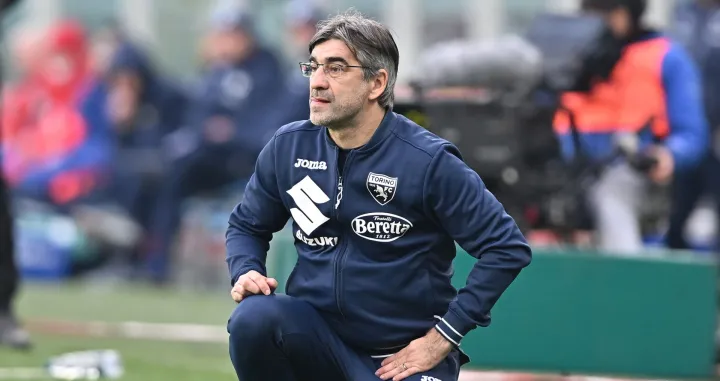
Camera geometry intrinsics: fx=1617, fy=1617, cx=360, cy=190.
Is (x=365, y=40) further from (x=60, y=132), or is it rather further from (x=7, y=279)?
(x=60, y=132)

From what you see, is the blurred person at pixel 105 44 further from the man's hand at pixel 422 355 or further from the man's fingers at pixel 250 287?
the man's hand at pixel 422 355

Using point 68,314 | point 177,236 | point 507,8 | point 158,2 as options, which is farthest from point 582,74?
point 158,2

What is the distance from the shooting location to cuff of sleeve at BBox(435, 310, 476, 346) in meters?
4.77

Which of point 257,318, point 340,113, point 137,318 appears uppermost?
point 340,113

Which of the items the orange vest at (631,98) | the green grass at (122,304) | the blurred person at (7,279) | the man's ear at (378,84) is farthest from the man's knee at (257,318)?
the green grass at (122,304)

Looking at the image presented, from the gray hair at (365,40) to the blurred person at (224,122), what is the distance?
33.3ft

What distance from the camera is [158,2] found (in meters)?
18.6

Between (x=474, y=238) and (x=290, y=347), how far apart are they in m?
0.66

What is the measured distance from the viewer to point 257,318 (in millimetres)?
4910

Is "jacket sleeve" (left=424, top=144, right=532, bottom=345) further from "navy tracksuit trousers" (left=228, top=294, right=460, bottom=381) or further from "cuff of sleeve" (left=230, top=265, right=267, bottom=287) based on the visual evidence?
"cuff of sleeve" (left=230, top=265, right=267, bottom=287)

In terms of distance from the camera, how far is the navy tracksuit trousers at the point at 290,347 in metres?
4.91

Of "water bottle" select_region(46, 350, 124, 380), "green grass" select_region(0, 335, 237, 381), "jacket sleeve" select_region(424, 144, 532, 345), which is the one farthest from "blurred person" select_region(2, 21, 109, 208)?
"jacket sleeve" select_region(424, 144, 532, 345)

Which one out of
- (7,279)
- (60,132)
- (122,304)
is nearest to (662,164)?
(7,279)

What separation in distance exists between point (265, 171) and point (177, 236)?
10979 millimetres
